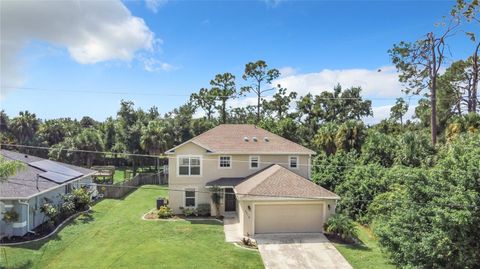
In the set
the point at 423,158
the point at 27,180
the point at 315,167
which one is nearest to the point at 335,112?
the point at 315,167

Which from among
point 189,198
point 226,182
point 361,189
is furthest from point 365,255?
point 189,198

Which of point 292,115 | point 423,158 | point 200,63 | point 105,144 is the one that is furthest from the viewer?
point 292,115

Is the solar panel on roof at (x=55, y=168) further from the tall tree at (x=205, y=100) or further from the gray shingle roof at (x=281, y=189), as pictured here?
the tall tree at (x=205, y=100)

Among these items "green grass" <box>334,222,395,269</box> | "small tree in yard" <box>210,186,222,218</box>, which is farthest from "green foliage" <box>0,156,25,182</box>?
"green grass" <box>334,222,395,269</box>

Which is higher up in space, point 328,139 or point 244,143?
point 328,139

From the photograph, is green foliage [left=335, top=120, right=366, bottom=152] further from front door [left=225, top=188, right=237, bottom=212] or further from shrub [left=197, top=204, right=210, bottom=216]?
shrub [left=197, top=204, right=210, bottom=216]

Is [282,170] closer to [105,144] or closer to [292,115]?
[292,115]

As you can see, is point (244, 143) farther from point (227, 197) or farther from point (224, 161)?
point (227, 197)
